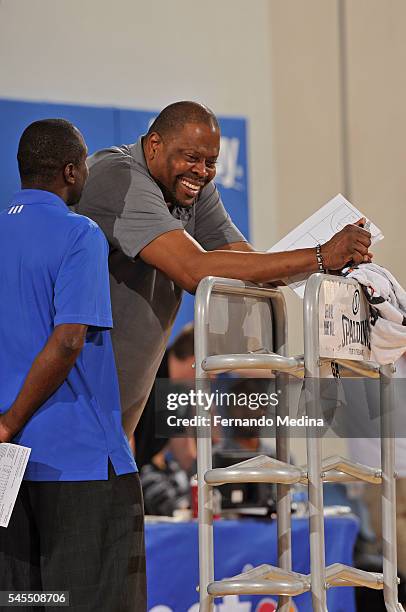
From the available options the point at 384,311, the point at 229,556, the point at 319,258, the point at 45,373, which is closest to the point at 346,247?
the point at 319,258

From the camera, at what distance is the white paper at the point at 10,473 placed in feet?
6.27

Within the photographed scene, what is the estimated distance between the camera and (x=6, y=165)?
450 centimetres

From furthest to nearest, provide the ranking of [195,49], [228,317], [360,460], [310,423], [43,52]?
[195,49], [43,52], [360,460], [228,317], [310,423]

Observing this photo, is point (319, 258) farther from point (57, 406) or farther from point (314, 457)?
point (57, 406)

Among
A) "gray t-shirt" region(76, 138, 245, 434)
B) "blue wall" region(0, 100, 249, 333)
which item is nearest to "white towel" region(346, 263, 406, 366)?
"gray t-shirt" region(76, 138, 245, 434)

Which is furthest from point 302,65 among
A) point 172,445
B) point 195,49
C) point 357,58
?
point 172,445

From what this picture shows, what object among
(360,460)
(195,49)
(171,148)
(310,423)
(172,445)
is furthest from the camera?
(195,49)

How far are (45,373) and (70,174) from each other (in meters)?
0.41

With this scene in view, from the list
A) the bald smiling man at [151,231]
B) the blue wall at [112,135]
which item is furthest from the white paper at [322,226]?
the blue wall at [112,135]

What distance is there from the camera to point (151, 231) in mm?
2174

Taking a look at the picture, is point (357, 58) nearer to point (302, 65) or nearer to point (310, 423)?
point (302, 65)

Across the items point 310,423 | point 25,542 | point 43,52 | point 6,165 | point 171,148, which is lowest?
point 25,542

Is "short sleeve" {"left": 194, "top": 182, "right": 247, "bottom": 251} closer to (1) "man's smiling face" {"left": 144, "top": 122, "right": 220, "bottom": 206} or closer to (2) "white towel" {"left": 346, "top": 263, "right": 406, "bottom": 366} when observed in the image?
(1) "man's smiling face" {"left": 144, "top": 122, "right": 220, "bottom": 206}

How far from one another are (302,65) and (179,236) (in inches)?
150
